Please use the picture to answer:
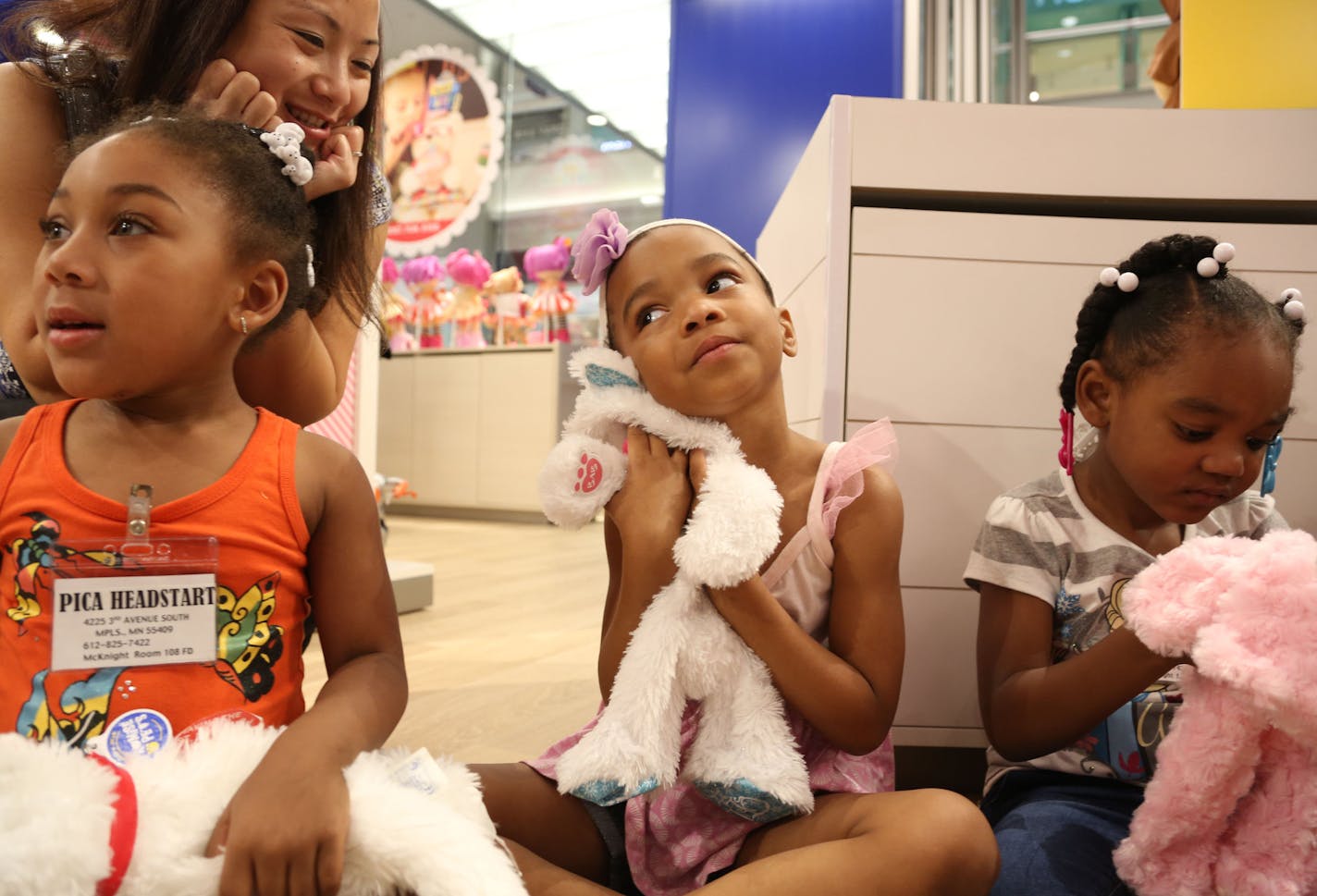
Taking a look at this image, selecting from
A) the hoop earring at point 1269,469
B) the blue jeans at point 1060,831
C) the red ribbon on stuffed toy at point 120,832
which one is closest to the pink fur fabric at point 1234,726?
the blue jeans at point 1060,831

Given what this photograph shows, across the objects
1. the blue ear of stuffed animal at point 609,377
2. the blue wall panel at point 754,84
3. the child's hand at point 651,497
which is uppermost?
the blue wall panel at point 754,84

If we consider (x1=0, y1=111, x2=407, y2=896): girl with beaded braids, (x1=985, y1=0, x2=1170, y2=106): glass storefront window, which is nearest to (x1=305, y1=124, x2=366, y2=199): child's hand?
(x1=0, y1=111, x2=407, y2=896): girl with beaded braids

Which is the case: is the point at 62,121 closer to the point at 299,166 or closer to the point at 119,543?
Result: the point at 299,166

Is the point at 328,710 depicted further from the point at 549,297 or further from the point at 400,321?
the point at 400,321

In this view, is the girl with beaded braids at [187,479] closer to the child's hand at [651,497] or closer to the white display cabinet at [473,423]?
the child's hand at [651,497]

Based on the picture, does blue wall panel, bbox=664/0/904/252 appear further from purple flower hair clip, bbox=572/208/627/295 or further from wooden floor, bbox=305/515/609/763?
purple flower hair clip, bbox=572/208/627/295

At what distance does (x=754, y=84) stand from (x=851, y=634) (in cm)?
221

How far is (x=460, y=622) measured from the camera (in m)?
2.24

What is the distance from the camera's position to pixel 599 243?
875 millimetres

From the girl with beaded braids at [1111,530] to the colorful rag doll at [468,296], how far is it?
4591 mm

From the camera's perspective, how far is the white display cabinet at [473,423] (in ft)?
16.3

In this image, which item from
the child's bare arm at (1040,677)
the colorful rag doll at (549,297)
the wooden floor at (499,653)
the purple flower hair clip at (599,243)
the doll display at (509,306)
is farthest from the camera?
the doll display at (509,306)

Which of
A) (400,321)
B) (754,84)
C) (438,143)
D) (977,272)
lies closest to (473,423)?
(400,321)

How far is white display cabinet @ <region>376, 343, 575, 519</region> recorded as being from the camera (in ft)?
16.3
